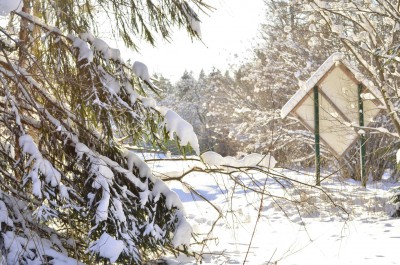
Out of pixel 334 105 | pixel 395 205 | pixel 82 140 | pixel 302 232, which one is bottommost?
pixel 302 232

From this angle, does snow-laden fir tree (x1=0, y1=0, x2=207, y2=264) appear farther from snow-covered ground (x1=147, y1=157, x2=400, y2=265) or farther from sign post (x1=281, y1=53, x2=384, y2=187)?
sign post (x1=281, y1=53, x2=384, y2=187)

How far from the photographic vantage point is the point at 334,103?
793cm

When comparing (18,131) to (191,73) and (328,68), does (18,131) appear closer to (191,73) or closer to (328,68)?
(328,68)

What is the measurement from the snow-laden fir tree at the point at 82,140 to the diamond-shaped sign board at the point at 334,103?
4345 mm

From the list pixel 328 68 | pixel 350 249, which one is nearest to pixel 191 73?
pixel 328 68

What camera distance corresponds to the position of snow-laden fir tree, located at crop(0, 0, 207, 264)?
269cm

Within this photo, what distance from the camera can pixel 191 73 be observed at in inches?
1858

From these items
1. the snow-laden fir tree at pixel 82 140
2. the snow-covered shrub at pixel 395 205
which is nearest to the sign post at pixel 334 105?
the snow-covered shrub at pixel 395 205

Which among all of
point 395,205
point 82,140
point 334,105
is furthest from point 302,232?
point 82,140

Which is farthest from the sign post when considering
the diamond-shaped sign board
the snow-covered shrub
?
the snow-covered shrub

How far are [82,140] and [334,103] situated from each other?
569cm

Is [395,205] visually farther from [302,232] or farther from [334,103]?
[334,103]

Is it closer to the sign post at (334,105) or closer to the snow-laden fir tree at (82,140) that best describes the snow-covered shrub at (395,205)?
the sign post at (334,105)

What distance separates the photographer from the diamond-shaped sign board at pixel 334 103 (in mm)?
7598
